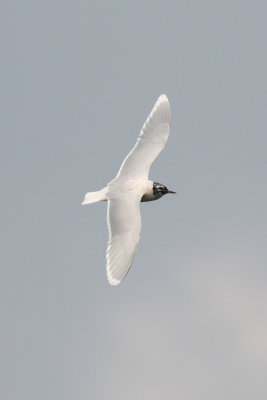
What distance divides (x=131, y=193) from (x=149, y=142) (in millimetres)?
4016

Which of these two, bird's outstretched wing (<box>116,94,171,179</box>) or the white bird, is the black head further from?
bird's outstretched wing (<box>116,94,171,179</box>)

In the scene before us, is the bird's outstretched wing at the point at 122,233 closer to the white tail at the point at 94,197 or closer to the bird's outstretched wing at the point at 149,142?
the white tail at the point at 94,197

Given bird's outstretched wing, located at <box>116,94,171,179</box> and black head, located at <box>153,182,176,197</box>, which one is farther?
bird's outstretched wing, located at <box>116,94,171,179</box>

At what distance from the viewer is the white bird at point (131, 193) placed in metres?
31.1

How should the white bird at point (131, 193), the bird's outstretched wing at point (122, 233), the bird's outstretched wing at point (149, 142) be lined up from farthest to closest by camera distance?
the bird's outstretched wing at point (149, 142)
the white bird at point (131, 193)
the bird's outstretched wing at point (122, 233)

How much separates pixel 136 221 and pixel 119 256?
1772 millimetres

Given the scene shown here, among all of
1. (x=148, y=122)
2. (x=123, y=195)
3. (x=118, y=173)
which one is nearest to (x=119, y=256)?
(x=123, y=195)

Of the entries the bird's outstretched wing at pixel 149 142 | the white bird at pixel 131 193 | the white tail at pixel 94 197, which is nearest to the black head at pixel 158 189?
the white bird at pixel 131 193

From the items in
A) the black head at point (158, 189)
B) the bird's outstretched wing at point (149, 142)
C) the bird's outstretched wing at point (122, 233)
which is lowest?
the bird's outstretched wing at point (122, 233)

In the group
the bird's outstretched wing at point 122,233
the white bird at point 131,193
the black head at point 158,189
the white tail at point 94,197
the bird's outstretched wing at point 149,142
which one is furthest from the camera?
the bird's outstretched wing at point 149,142

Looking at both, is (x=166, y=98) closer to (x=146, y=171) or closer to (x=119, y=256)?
(x=146, y=171)

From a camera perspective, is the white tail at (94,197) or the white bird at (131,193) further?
the white tail at (94,197)

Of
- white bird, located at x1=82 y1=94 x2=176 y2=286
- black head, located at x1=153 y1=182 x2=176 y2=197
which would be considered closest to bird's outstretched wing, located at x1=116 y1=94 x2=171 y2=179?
white bird, located at x1=82 y1=94 x2=176 y2=286

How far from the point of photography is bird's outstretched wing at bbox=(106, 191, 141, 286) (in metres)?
30.6
